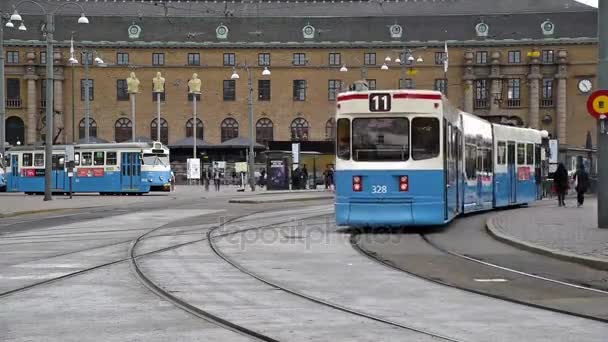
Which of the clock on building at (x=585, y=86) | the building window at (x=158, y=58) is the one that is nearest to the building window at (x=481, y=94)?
the clock on building at (x=585, y=86)

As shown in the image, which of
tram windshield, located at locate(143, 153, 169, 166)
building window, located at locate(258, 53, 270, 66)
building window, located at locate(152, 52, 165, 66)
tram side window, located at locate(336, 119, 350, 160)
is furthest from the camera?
building window, located at locate(258, 53, 270, 66)

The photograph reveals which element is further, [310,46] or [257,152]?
[310,46]

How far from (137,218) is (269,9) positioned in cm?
7813

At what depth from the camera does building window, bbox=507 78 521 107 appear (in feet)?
335

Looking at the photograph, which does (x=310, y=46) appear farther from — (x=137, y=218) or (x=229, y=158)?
(x=137, y=218)

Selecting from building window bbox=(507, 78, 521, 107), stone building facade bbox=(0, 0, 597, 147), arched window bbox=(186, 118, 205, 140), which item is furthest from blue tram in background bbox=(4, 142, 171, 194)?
building window bbox=(507, 78, 521, 107)

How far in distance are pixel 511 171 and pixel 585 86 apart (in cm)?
6694

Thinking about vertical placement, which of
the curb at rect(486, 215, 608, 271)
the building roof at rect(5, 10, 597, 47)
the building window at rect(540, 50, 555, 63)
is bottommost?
the curb at rect(486, 215, 608, 271)

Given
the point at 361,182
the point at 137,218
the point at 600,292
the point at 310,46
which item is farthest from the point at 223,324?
the point at 310,46

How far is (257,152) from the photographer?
93938 millimetres

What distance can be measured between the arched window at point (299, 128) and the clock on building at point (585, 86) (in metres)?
29.3

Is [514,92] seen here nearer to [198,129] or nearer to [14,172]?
[198,129]

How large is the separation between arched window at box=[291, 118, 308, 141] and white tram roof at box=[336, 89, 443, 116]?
82816 millimetres

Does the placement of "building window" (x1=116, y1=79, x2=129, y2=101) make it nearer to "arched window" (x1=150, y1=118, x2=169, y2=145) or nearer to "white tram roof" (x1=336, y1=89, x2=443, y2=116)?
"arched window" (x1=150, y1=118, x2=169, y2=145)
